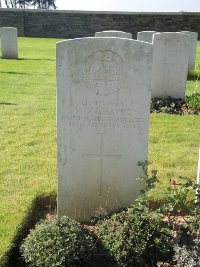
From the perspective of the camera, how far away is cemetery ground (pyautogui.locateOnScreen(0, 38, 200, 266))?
3971 millimetres

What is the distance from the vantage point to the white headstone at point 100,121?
3.48m

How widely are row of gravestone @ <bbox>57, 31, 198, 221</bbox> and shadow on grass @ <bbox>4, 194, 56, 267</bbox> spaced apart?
0.28m

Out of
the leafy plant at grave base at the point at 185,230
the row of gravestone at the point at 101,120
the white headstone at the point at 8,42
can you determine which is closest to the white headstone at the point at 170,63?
the row of gravestone at the point at 101,120

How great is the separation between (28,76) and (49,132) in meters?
5.93

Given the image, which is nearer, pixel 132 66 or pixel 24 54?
pixel 132 66

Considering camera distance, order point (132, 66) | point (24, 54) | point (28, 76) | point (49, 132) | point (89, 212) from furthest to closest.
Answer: point (24, 54) < point (28, 76) < point (49, 132) < point (89, 212) < point (132, 66)

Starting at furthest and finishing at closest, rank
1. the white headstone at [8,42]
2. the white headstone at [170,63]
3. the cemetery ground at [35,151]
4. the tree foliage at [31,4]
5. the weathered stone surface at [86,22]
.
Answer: the tree foliage at [31,4] < the weathered stone surface at [86,22] < the white headstone at [8,42] < the white headstone at [170,63] < the cemetery ground at [35,151]

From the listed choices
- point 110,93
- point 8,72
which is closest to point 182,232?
point 110,93

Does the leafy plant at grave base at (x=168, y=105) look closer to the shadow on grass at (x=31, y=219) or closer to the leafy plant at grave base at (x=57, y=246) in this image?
the shadow on grass at (x=31, y=219)

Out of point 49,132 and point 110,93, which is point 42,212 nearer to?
point 110,93

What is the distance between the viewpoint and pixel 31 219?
3863 mm

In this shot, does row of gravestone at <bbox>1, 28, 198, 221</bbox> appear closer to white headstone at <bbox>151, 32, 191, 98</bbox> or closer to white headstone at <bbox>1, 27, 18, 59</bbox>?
white headstone at <bbox>151, 32, 191, 98</bbox>

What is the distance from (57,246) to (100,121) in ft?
4.01

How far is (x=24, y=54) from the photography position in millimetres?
17922
